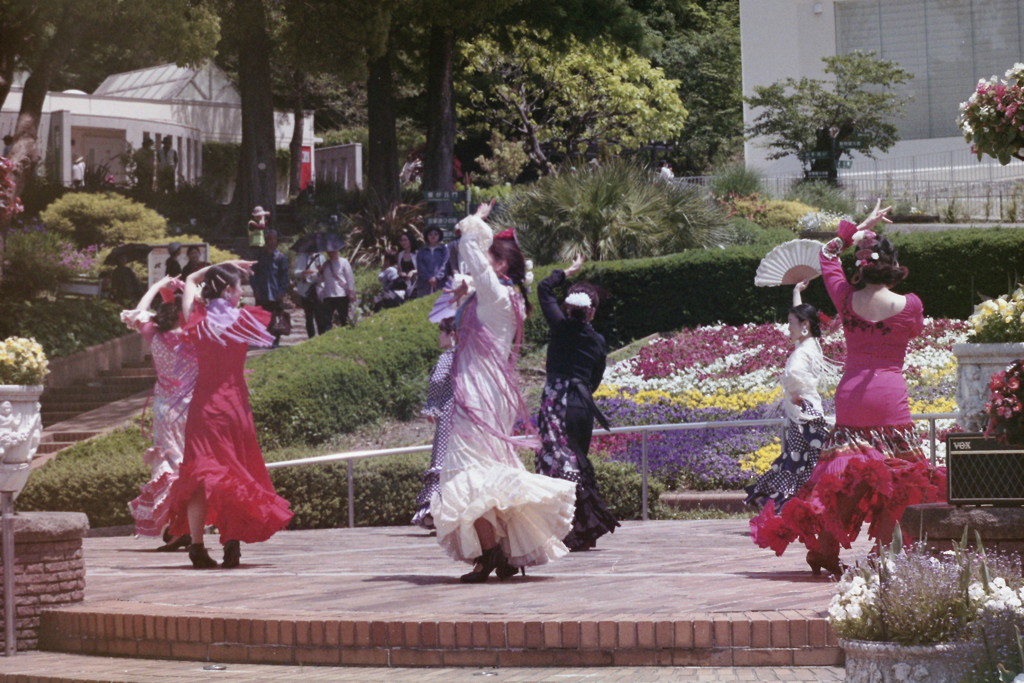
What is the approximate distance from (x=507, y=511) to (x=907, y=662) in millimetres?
3477

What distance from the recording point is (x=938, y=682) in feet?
18.5

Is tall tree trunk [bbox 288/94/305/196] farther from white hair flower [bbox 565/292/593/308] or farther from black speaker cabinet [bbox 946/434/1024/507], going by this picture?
black speaker cabinet [bbox 946/434/1024/507]

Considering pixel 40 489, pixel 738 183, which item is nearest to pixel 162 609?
pixel 40 489

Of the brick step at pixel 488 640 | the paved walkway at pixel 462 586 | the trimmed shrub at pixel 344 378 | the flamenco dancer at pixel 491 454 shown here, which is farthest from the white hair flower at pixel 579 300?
the trimmed shrub at pixel 344 378

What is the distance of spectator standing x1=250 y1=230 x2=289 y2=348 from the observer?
22531 mm

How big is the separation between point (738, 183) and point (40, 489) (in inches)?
716

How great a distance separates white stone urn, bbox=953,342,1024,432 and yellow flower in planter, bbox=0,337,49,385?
4795mm

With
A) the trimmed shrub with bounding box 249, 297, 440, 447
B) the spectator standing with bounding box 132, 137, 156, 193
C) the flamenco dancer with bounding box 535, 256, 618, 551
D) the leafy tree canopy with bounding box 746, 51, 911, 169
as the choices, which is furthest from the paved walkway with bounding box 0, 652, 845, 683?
the spectator standing with bounding box 132, 137, 156, 193

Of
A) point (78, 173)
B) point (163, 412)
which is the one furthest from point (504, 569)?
point (78, 173)

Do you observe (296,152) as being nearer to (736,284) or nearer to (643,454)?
(736,284)

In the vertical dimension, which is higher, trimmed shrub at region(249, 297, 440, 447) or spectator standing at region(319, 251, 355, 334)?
spectator standing at region(319, 251, 355, 334)

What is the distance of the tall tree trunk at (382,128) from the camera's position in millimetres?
32969

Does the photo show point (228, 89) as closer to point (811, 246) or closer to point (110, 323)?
point (110, 323)

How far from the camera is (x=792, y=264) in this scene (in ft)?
36.3
